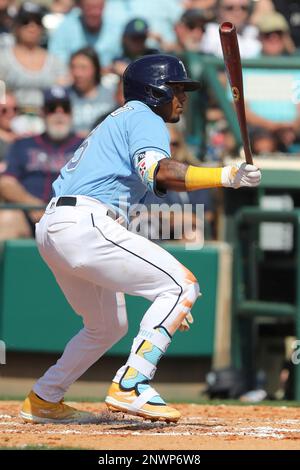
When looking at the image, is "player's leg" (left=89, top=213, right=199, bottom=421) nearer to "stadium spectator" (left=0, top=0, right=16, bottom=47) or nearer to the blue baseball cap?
the blue baseball cap

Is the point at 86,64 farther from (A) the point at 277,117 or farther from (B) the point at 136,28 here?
(A) the point at 277,117

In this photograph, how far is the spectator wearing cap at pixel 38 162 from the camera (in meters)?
8.99

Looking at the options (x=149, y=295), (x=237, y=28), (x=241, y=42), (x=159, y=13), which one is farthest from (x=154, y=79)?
(x=159, y=13)

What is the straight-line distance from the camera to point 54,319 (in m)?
8.73

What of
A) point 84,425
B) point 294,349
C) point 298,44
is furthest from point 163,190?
point 298,44

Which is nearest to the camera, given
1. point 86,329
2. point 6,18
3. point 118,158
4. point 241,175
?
point 241,175

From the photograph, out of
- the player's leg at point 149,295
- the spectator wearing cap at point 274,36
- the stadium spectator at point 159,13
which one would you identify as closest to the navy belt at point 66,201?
the player's leg at point 149,295

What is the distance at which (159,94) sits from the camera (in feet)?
17.8

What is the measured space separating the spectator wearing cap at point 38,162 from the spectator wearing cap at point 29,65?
3.33 ft

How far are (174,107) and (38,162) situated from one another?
3651 millimetres

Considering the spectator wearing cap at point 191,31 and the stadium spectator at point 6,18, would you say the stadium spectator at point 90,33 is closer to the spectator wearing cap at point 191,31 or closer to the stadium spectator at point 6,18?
the stadium spectator at point 6,18

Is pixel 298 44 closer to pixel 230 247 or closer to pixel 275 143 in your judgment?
pixel 275 143

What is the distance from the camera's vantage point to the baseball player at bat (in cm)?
504

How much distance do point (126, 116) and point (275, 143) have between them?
434 centimetres
